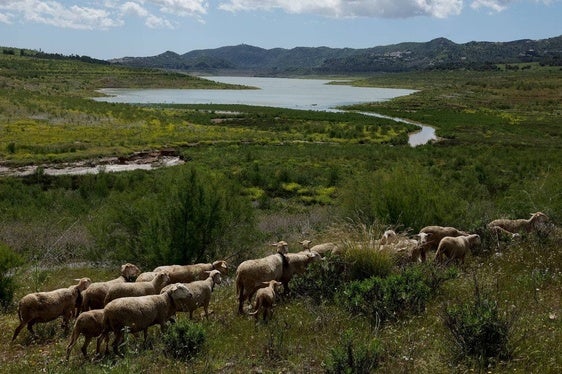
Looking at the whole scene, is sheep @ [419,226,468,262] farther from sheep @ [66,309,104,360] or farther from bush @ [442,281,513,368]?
sheep @ [66,309,104,360]

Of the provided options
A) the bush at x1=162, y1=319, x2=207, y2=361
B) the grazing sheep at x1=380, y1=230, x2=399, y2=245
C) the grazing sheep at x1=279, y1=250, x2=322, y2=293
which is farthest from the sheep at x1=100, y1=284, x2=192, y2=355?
the grazing sheep at x1=380, y1=230, x2=399, y2=245

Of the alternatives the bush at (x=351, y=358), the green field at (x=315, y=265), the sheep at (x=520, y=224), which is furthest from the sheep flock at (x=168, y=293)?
the bush at (x=351, y=358)

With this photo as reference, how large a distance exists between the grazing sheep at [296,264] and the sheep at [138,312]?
2246 millimetres

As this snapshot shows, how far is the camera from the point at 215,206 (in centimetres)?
1448

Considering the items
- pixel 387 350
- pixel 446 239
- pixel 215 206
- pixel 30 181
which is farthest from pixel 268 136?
pixel 387 350

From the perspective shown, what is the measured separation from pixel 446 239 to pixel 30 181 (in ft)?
92.9

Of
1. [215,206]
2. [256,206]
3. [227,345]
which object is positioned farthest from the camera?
[256,206]

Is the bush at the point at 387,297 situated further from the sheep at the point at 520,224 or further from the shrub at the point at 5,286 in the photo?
the shrub at the point at 5,286

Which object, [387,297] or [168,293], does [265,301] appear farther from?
[387,297]

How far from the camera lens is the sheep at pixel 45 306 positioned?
8336 millimetres

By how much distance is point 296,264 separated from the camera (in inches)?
387

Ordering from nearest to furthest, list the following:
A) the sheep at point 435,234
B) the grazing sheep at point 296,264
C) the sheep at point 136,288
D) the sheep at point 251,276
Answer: the sheep at point 136,288
the sheep at point 251,276
the grazing sheep at point 296,264
the sheep at point 435,234

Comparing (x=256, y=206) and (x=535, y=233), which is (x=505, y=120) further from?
(x=535, y=233)

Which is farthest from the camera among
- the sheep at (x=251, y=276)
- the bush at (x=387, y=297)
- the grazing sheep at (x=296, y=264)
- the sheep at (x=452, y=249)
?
the sheep at (x=452, y=249)
